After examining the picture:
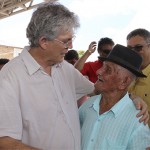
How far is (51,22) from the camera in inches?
70.8

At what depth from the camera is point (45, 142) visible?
73.8 inches

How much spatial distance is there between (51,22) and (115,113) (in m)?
0.74

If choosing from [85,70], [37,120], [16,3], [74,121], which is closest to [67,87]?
[74,121]

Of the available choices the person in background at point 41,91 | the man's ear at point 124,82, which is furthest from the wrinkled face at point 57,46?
the man's ear at point 124,82

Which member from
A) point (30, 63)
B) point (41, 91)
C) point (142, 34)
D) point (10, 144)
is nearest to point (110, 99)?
point (41, 91)

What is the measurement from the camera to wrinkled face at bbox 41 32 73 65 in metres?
1.86

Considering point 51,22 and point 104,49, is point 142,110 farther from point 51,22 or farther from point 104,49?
point 104,49

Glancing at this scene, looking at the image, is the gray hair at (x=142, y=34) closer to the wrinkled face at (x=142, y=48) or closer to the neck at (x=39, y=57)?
the wrinkled face at (x=142, y=48)

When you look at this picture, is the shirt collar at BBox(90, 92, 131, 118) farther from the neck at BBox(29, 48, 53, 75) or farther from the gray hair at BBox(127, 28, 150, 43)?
the gray hair at BBox(127, 28, 150, 43)

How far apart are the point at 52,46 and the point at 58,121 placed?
1.60 ft

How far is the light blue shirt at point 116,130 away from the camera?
184 cm

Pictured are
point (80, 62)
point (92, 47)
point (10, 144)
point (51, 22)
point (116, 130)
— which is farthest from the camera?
point (92, 47)

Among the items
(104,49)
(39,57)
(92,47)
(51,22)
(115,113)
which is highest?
(51,22)

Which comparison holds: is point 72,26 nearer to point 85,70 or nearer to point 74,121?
point 74,121
